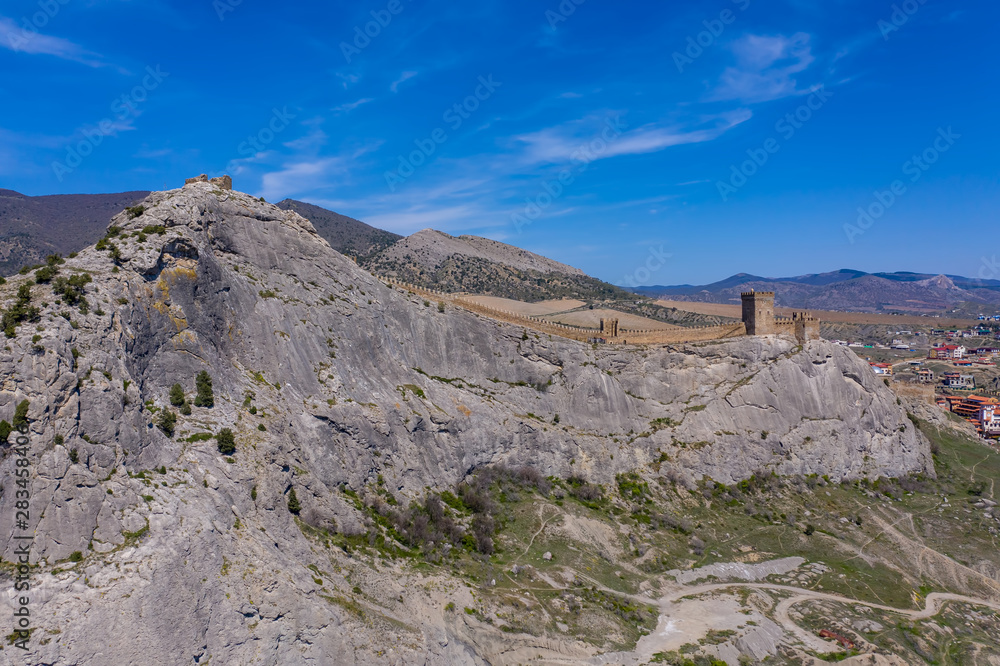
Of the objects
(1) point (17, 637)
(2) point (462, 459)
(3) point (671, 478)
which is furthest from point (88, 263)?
(3) point (671, 478)

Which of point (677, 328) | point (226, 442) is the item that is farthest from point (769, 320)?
point (226, 442)

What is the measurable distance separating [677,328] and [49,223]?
122m

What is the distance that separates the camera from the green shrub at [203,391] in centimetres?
3216

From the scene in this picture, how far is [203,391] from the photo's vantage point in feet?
107

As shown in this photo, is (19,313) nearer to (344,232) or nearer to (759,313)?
(759,313)

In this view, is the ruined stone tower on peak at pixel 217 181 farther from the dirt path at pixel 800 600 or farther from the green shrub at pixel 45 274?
the dirt path at pixel 800 600

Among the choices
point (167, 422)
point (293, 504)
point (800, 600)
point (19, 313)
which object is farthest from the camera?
point (800, 600)

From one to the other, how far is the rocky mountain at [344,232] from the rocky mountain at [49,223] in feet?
133

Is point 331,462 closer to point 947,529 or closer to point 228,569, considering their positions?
point 228,569

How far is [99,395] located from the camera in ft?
86.4

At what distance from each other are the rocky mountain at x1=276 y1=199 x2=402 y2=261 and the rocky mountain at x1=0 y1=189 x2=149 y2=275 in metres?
40.5

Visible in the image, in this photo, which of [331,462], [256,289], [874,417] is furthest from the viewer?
[874,417]

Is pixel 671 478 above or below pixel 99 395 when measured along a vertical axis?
below

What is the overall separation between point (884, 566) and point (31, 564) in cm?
5625
